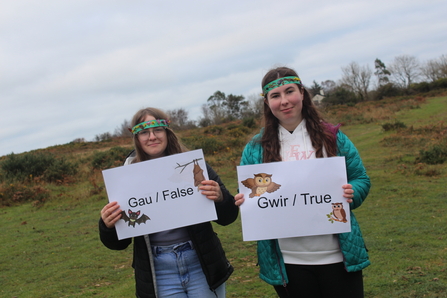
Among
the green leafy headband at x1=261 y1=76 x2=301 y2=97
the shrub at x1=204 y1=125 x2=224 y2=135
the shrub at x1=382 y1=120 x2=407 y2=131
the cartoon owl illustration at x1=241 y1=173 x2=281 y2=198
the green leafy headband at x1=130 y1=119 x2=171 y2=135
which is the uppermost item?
the shrub at x1=204 y1=125 x2=224 y2=135

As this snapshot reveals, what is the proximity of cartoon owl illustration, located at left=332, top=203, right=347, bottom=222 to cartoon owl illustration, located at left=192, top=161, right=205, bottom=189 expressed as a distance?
82cm

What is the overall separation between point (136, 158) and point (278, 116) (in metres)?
0.99

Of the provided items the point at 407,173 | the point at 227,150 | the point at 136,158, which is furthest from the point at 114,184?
the point at 227,150

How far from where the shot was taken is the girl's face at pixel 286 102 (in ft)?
7.47

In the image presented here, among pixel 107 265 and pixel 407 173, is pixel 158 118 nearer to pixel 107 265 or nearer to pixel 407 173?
pixel 107 265

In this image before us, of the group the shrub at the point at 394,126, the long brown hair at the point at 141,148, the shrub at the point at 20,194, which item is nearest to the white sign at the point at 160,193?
the long brown hair at the point at 141,148

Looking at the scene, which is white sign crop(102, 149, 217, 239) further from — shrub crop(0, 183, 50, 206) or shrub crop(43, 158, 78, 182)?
shrub crop(43, 158, 78, 182)

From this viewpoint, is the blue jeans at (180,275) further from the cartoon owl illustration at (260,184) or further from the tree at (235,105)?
the tree at (235,105)

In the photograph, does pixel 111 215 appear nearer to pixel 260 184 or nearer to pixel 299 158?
pixel 260 184

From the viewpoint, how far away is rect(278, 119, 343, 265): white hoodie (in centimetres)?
216

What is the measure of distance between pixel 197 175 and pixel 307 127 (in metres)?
0.75

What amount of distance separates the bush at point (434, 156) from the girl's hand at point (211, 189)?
10.5 meters

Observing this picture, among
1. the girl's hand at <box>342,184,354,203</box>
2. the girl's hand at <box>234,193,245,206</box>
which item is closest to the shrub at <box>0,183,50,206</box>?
the girl's hand at <box>234,193,245,206</box>

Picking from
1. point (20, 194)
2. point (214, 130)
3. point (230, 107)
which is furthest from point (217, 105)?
point (20, 194)
